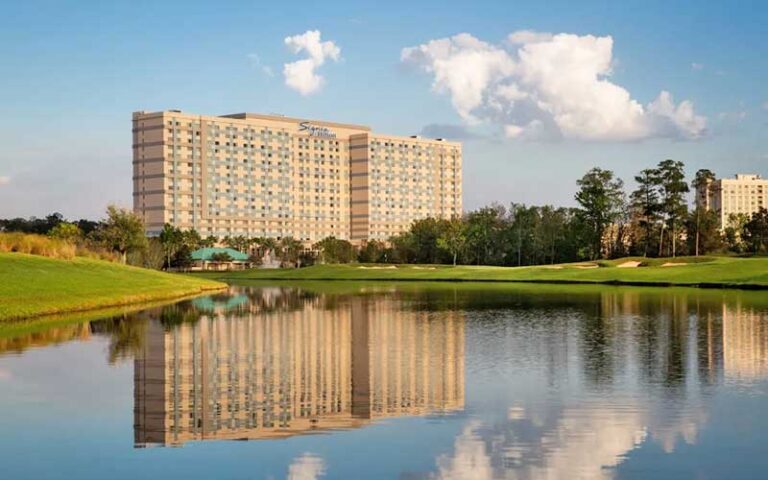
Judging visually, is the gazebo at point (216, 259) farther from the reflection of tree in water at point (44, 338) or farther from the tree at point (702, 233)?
the reflection of tree in water at point (44, 338)

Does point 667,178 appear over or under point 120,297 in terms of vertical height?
over

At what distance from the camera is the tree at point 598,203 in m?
146

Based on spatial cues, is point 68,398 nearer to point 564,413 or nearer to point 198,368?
point 198,368

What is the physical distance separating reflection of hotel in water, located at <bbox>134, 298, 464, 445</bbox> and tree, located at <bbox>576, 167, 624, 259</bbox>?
11199 centimetres

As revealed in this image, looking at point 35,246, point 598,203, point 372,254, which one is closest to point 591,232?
point 598,203

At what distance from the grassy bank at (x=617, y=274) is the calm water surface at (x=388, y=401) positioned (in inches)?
1751

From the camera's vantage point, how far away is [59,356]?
90.9 feet

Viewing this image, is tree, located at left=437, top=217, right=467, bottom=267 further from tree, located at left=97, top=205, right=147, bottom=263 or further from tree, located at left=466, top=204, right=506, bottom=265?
tree, located at left=97, top=205, right=147, bottom=263

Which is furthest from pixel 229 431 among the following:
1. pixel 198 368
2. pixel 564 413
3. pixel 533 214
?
pixel 533 214

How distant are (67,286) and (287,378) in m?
32.3

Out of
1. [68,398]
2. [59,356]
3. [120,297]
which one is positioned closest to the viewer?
[68,398]

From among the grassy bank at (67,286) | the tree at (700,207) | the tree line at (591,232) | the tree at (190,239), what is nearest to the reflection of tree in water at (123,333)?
the grassy bank at (67,286)

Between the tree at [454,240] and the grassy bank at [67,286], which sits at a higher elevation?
the tree at [454,240]

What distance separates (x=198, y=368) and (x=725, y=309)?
3113cm
